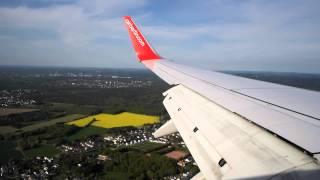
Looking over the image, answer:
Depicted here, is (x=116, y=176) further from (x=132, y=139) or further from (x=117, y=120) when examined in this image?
(x=117, y=120)

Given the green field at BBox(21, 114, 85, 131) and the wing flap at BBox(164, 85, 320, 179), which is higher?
the wing flap at BBox(164, 85, 320, 179)

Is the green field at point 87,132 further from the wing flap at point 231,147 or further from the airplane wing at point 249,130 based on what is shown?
the wing flap at point 231,147

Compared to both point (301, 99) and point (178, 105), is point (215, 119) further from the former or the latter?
point (178, 105)

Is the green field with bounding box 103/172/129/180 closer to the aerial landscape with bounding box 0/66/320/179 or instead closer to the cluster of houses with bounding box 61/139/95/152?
the aerial landscape with bounding box 0/66/320/179

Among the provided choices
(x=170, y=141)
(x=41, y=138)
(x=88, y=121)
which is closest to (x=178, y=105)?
(x=170, y=141)

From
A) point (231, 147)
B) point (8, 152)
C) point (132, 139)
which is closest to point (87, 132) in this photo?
point (132, 139)

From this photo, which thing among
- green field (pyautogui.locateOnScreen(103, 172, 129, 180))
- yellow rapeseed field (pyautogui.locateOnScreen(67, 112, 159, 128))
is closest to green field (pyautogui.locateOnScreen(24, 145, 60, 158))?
green field (pyautogui.locateOnScreen(103, 172, 129, 180))
